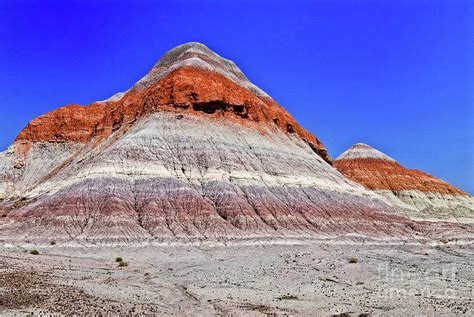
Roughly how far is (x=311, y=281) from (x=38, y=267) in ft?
58.4

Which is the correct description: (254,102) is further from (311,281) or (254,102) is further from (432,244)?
(311,281)

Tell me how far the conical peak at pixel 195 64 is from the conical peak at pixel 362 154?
5813 cm

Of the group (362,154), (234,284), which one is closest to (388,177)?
(362,154)

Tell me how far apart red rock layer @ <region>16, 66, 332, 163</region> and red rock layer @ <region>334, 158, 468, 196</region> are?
125ft

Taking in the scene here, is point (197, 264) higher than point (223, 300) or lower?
higher

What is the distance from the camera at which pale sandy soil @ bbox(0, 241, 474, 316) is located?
20.2m

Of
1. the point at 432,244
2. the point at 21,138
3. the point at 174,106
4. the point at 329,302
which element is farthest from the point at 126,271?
the point at 21,138

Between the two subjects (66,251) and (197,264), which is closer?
(197,264)

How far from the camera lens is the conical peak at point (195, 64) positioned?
87.9 metres

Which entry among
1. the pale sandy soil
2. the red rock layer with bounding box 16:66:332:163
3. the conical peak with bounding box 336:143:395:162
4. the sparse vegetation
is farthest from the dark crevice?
the conical peak with bounding box 336:143:395:162

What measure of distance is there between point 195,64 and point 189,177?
32070 mm

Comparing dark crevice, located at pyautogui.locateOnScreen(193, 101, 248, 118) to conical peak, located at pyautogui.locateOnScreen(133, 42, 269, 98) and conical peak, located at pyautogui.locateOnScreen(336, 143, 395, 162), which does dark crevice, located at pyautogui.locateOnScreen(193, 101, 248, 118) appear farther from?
conical peak, located at pyautogui.locateOnScreen(336, 143, 395, 162)

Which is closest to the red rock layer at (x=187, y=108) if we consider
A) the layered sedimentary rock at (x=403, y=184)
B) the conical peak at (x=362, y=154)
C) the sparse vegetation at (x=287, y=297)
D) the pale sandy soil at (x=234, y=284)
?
the layered sedimentary rock at (x=403, y=184)

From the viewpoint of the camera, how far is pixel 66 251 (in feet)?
135
